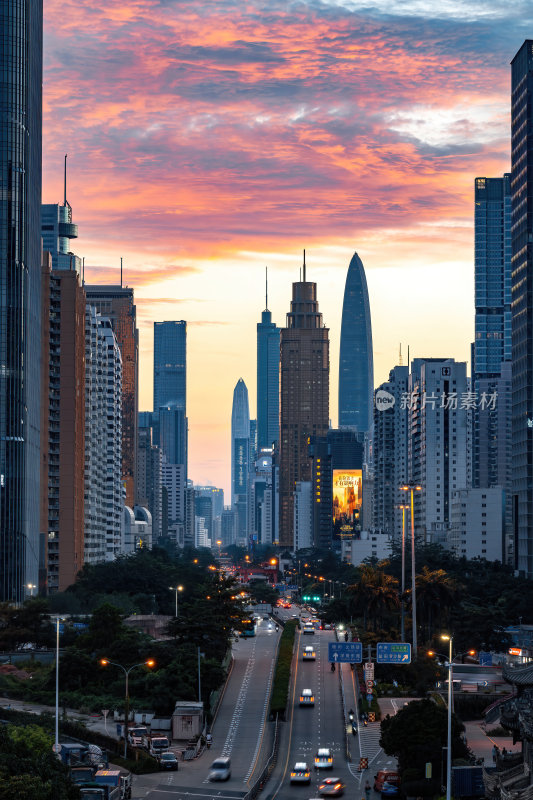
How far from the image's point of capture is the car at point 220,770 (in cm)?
9500

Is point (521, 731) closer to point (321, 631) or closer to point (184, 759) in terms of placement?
point (184, 759)

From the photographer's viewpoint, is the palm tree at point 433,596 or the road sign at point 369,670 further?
the palm tree at point 433,596

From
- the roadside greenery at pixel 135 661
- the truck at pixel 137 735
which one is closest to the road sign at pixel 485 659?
the roadside greenery at pixel 135 661

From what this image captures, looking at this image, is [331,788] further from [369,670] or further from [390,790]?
[369,670]

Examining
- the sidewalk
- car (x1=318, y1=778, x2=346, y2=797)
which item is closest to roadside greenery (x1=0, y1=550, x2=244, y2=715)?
the sidewalk

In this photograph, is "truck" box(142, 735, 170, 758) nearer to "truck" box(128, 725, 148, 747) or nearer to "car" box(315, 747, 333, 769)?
"truck" box(128, 725, 148, 747)

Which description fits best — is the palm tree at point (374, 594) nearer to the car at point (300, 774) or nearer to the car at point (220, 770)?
the car at point (220, 770)

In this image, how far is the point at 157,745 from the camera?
10769cm

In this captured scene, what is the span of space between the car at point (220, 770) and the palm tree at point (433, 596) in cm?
5613

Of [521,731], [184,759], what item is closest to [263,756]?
[184,759]

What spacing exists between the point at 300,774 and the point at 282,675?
4368 cm

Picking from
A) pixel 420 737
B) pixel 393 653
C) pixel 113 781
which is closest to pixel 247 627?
pixel 393 653

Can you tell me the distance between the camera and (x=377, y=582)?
6132 inches

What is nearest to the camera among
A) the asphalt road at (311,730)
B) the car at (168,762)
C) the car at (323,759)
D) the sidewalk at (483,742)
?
the asphalt road at (311,730)
